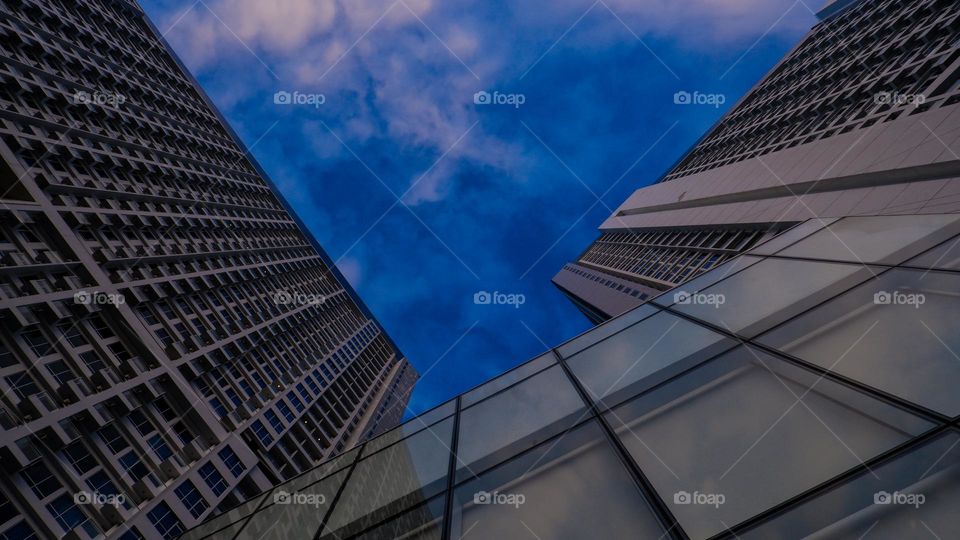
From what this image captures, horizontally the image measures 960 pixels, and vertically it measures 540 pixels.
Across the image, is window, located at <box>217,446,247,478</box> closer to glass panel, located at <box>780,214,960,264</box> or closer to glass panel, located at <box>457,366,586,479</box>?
glass panel, located at <box>457,366,586,479</box>

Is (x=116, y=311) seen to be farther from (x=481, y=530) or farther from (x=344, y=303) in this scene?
(x=344, y=303)

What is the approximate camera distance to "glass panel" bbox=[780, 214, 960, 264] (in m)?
6.59

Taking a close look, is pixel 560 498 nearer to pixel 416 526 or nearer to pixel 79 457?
pixel 416 526

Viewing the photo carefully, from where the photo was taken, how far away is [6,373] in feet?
83.7

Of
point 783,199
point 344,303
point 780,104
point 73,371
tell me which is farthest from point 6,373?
point 780,104

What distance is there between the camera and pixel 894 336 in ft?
16.3

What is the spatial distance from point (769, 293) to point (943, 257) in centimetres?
215

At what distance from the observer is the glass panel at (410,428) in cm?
982
